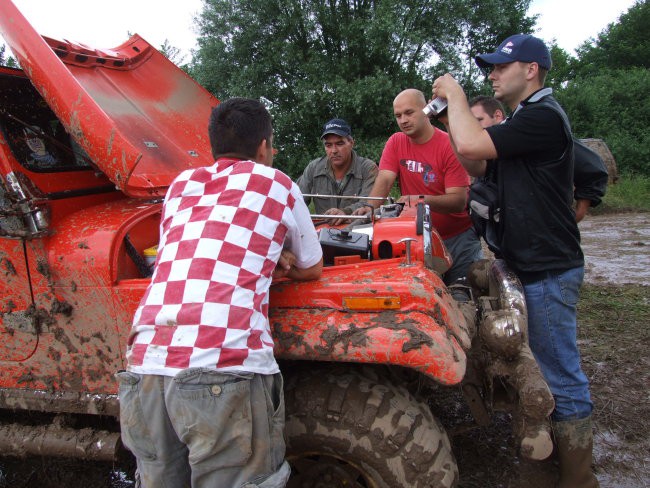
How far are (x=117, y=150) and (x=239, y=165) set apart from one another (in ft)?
2.14

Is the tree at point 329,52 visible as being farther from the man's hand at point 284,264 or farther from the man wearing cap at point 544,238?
the man's hand at point 284,264

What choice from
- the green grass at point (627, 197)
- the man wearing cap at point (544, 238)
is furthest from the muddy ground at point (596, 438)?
the green grass at point (627, 197)

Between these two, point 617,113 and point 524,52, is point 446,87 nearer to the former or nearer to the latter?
point 524,52

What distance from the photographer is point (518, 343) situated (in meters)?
2.07

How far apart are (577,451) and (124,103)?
3.05m

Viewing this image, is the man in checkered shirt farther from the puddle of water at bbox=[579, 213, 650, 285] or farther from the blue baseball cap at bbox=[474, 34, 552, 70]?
the puddle of water at bbox=[579, 213, 650, 285]

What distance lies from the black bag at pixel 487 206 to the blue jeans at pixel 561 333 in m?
0.29

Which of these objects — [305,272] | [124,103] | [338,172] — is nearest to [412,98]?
[338,172]

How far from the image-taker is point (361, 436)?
1983mm

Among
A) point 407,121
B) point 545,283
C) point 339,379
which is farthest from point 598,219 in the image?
point 339,379

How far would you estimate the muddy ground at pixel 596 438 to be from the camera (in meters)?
2.73

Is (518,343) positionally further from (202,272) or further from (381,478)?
(202,272)

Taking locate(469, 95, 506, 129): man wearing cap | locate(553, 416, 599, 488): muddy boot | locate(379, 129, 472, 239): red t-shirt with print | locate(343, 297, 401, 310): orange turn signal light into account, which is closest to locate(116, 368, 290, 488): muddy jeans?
locate(343, 297, 401, 310): orange turn signal light

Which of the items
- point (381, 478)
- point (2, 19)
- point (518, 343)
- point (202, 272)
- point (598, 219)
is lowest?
point (598, 219)
